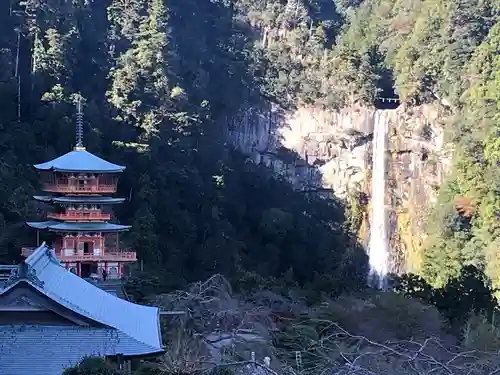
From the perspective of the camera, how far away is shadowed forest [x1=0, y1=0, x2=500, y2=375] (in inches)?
877

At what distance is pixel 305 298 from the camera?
16.9m

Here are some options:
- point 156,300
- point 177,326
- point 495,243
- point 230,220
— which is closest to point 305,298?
point 156,300

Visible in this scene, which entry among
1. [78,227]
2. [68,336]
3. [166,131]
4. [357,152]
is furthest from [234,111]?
[68,336]

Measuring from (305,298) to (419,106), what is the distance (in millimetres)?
13705

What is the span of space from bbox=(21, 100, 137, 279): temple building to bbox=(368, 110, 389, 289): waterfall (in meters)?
14.7

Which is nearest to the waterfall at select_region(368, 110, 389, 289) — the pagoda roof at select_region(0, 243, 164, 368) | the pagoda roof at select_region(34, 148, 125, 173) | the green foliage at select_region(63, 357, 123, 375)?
the pagoda roof at select_region(34, 148, 125, 173)

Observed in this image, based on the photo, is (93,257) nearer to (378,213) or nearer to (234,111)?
(378,213)

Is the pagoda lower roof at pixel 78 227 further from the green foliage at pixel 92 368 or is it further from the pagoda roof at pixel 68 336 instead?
the green foliage at pixel 92 368

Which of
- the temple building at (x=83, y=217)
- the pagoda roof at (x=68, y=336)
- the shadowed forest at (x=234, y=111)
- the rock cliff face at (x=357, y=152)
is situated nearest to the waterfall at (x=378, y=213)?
the rock cliff face at (x=357, y=152)

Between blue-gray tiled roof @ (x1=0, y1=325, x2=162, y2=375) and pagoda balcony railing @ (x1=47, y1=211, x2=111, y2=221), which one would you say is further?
pagoda balcony railing @ (x1=47, y1=211, x2=111, y2=221)

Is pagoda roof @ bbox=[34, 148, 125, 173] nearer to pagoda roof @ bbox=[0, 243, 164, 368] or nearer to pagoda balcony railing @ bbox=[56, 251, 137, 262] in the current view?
pagoda balcony railing @ bbox=[56, 251, 137, 262]

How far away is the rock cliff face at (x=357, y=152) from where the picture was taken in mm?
27797

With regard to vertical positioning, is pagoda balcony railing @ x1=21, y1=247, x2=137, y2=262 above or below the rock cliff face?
below

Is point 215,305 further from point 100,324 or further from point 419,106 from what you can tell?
point 419,106
